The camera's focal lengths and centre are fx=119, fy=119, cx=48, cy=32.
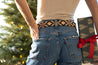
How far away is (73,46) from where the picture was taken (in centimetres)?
66

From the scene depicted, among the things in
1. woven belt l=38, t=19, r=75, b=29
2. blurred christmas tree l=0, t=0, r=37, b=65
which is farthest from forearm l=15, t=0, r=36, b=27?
blurred christmas tree l=0, t=0, r=37, b=65

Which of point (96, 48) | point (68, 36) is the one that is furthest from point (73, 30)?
point (96, 48)

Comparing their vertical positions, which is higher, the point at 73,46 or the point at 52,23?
the point at 52,23

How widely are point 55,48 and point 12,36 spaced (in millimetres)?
1591

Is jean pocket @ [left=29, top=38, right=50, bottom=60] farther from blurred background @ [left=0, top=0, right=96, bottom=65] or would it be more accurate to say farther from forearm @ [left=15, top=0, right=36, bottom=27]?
blurred background @ [left=0, top=0, right=96, bottom=65]

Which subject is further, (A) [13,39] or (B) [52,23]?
(A) [13,39]

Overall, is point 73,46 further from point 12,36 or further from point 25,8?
point 12,36

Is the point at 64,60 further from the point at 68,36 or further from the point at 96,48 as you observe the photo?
the point at 96,48

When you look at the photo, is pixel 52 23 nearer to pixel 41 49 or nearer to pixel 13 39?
pixel 41 49

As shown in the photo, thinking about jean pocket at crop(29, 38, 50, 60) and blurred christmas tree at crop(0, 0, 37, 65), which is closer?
jean pocket at crop(29, 38, 50, 60)

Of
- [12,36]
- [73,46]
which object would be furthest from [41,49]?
[12,36]

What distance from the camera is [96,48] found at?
1543 mm

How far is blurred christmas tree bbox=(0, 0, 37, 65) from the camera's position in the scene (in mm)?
2016

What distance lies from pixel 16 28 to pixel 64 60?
152cm
